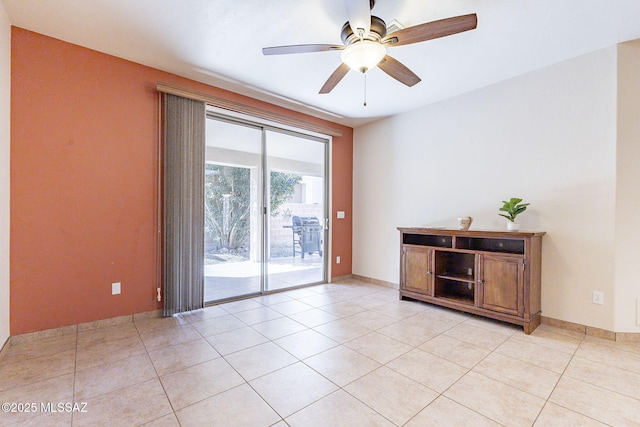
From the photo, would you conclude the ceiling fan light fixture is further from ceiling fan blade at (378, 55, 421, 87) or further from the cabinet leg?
the cabinet leg

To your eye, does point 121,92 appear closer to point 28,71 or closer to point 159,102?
point 159,102

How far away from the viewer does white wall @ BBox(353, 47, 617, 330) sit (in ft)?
8.92

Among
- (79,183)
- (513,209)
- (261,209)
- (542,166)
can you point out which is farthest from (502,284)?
(79,183)

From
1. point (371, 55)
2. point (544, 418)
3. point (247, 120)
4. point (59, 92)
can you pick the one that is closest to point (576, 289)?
point (544, 418)

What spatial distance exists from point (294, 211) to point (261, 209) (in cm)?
63

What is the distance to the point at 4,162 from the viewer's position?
232 cm

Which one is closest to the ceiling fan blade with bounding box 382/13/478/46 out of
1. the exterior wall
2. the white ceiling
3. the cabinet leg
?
the white ceiling

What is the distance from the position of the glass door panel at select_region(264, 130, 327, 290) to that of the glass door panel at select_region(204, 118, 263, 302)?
6.8 inches

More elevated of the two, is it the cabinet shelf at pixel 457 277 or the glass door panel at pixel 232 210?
the glass door panel at pixel 232 210

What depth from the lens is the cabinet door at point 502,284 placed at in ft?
9.30

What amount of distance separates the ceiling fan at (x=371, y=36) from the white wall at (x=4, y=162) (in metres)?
2.14

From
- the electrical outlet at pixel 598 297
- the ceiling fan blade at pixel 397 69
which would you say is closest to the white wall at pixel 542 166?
the electrical outlet at pixel 598 297

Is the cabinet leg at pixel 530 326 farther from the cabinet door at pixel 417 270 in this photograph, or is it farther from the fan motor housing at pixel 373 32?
the fan motor housing at pixel 373 32

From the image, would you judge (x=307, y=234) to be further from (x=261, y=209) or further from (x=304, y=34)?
(x=304, y=34)
